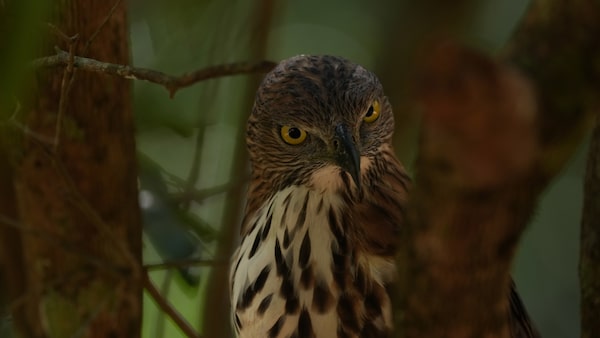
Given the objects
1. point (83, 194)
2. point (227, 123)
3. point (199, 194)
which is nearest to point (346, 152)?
point (83, 194)

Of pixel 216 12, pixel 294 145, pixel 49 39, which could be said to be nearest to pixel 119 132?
pixel 49 39

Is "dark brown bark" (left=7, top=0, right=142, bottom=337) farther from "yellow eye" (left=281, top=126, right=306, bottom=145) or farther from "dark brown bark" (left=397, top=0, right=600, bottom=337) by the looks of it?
"dark brown bark" (left=397, top=0, right=600, bottom=337)

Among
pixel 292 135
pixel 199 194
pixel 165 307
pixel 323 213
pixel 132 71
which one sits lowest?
pixel 165 307

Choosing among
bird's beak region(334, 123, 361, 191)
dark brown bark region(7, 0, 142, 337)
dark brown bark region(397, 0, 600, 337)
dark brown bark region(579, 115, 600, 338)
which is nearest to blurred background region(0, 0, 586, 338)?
dark brown bark region(7, 0, 142, 337)

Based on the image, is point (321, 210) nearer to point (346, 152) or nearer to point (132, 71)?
point (346, 152)

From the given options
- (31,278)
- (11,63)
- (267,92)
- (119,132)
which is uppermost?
(11,63)

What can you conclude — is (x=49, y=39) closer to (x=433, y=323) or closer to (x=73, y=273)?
(x=73, y=273)
